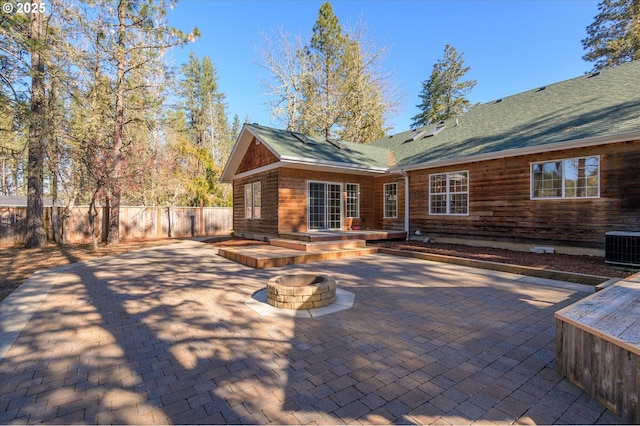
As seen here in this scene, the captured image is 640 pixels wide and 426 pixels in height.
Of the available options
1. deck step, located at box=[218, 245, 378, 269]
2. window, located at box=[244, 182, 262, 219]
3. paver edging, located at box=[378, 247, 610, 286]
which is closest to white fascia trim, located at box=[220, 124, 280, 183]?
window, located at box=[244, 182, 262, 219]

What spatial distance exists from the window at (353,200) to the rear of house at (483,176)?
0.05 meters

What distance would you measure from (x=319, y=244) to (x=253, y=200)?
5440 millimetres

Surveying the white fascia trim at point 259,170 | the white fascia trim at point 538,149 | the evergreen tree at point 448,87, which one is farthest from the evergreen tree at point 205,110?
the evergreen tree at point 448,87

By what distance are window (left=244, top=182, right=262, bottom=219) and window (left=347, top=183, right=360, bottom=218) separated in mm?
3942

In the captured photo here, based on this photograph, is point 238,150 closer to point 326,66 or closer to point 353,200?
point 353,200

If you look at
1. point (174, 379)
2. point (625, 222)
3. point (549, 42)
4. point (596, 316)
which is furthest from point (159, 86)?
point (549, 42)

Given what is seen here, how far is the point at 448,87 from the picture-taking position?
98.0 feet

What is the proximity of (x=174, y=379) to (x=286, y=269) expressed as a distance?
487 centimetres

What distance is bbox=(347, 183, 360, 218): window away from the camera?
13305 mm

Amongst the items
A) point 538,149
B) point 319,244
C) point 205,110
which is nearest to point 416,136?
point 538,149

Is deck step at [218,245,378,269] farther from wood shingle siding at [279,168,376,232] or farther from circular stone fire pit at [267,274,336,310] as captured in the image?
circular stone fire pit at [267,274,336,310]

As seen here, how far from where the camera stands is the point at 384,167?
13094 mm

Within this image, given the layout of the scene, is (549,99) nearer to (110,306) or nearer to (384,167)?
(384,167)

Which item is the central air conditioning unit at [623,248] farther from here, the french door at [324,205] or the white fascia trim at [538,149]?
the french door at [324,205]
